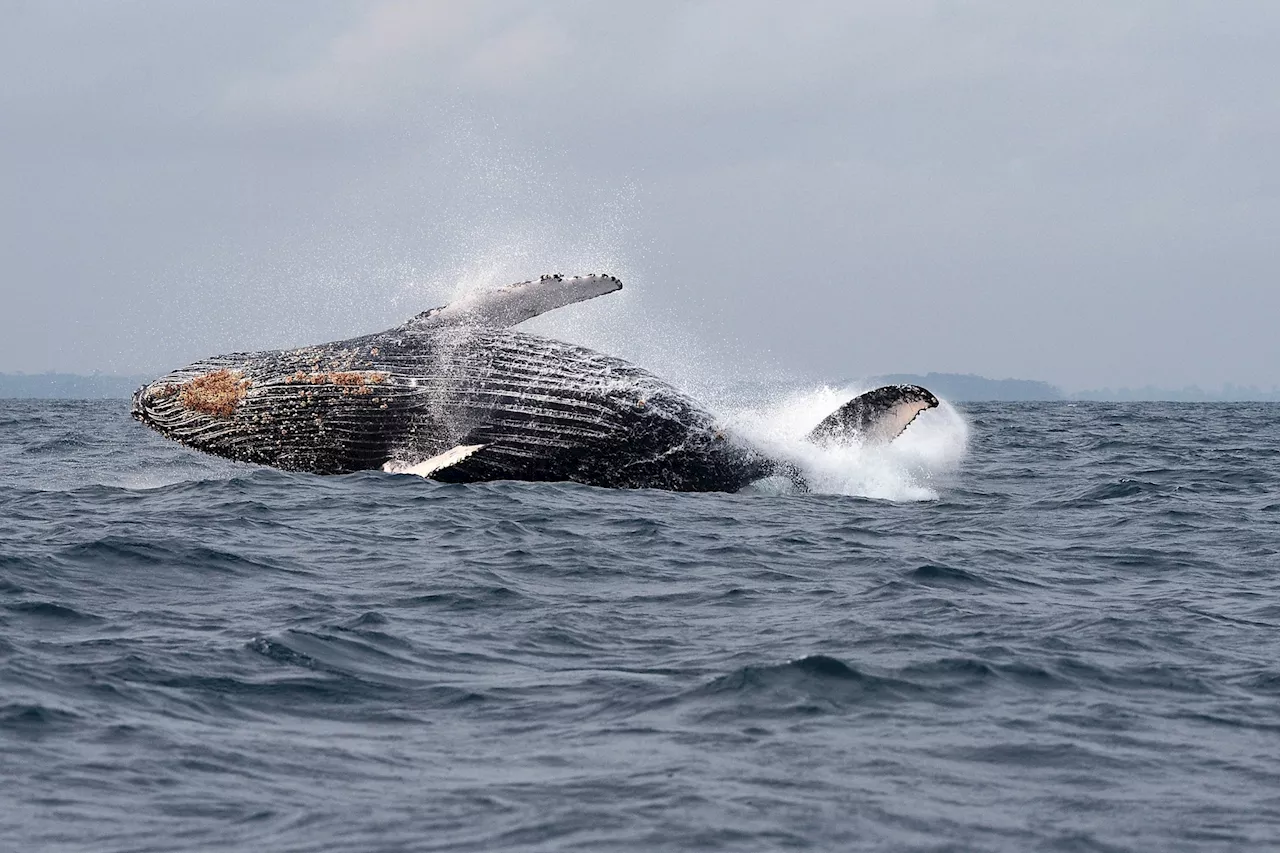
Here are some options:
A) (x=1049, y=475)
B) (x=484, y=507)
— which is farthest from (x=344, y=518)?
(x=1049, y=475)

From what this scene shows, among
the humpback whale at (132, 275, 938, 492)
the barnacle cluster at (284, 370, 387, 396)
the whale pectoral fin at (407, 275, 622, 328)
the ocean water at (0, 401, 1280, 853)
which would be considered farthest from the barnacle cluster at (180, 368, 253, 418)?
the whale pectoral fin at (407, 275, 622, 328)

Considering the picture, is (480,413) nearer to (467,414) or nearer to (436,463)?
(467,414)

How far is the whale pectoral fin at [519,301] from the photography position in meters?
15.5

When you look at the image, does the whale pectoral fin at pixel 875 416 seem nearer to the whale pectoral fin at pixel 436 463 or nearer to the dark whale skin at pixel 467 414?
the dark whale skin at pixel 467 414

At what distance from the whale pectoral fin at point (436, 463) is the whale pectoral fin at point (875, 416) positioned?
4.04 metres

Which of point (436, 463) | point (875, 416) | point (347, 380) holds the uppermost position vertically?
point (347, 380)

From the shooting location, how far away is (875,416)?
15203 millimetres

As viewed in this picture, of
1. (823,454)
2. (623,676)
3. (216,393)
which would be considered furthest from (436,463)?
(623,676)

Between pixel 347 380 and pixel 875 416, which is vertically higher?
pixel 347 380

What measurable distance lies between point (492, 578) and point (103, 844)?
19.1 feet

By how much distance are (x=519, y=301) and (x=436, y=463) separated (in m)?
2.16

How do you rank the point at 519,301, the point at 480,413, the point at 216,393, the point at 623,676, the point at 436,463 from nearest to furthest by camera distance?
the point at 623,676
the point at 436,463
the point at 480,413
the point at 519,301
the point at 216,393

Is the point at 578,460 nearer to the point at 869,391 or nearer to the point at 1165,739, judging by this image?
the point at 869,391

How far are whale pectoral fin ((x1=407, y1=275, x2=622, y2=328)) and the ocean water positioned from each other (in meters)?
2.01
